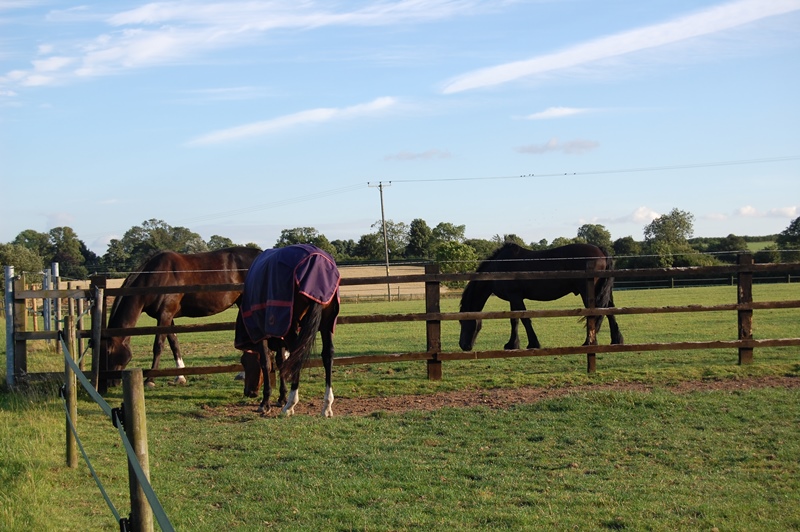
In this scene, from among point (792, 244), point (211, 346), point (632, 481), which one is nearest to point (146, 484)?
point (632, 481)

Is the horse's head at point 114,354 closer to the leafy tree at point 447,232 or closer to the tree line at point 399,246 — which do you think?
the tree line at point 399,246

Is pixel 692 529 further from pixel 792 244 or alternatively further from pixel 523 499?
pixel 792 244

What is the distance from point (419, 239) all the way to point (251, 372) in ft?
232

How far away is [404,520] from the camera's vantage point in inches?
174

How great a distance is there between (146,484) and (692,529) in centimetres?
315

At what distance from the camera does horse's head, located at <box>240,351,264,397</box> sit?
8.79m

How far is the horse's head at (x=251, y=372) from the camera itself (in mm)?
8789

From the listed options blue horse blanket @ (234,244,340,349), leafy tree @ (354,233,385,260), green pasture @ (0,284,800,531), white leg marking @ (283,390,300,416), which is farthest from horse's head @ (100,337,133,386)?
leafy tree @ (354,233,385,260)

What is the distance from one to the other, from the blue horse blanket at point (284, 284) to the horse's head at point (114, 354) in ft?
7.97

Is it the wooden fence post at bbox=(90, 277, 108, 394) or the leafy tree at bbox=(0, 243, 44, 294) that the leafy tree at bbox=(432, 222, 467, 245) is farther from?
the wooden fence post at bbox=(90, 277, 108, 394)

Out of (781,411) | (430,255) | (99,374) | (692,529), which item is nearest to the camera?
(692,529)

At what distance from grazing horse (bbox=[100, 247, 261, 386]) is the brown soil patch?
209cm

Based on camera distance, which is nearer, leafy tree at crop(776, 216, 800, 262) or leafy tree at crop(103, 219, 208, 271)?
leafy tree at crop(776, 216, 800, 262)

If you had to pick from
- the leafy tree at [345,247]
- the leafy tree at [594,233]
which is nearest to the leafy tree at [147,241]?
the leafy tree at [345,247]
